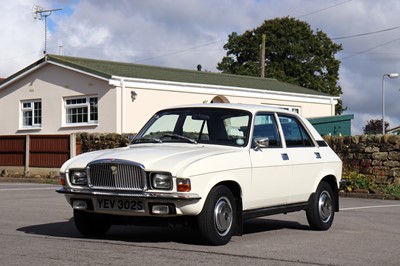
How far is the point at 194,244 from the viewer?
8.73m

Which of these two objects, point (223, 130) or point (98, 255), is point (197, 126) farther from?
point (98, 255)

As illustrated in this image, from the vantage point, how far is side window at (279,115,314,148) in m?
10.4

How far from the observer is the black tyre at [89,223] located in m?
9.26

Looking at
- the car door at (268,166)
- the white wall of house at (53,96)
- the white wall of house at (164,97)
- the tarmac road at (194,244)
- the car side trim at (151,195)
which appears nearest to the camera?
the tarmac road at (194,244)

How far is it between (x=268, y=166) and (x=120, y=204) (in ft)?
7.10

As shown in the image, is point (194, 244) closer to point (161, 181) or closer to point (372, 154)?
point (161, 181)

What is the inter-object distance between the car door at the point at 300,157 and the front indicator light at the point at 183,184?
2.21 m

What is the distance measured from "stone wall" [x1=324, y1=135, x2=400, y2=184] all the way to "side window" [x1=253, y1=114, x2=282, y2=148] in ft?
36.3

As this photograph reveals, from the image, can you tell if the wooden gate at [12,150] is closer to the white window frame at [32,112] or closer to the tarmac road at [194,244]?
the white window frame at [32,112]

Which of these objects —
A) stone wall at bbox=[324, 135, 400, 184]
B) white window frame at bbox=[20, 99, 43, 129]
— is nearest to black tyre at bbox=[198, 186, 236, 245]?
stone wall at bbox=[324, 135, 400, 184]

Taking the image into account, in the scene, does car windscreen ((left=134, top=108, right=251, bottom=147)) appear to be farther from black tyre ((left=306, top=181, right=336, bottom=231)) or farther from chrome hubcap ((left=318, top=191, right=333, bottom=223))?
chrome hubcap ((left=318, top=191, right=333, bottom=223))

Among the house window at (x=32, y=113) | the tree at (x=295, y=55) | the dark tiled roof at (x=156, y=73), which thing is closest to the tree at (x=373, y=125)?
the tree at (x=295, y=55)

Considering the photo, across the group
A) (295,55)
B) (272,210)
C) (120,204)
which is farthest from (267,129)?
(295,55)

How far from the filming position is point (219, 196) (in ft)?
28.4
